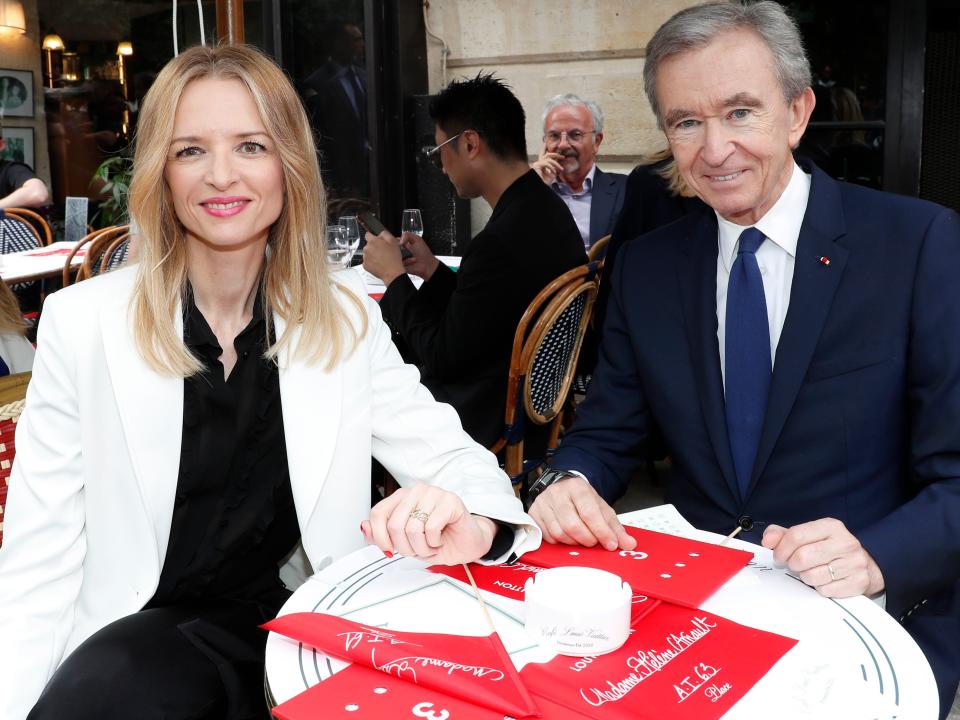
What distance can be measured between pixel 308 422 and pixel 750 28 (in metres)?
1.08

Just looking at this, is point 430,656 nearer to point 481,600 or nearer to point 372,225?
point 481,600

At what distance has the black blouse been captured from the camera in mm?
1671

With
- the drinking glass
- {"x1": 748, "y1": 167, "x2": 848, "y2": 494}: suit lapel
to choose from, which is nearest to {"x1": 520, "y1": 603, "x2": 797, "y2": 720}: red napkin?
{"x1": 748, "y1": 167, "x2": 848, "y2": 494}: suit lapel

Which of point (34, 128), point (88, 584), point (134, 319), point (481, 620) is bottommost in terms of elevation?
point (88, 584)

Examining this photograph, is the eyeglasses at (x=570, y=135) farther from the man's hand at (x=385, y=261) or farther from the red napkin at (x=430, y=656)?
the red napkin at (x=430, y=656)

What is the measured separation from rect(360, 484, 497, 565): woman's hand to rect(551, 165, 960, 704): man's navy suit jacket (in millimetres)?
434

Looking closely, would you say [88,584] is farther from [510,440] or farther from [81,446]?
[510,440]

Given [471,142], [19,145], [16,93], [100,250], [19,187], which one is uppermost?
[16,93]

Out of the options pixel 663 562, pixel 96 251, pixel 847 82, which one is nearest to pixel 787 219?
pixel 663 562

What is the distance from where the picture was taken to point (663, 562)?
1349mm

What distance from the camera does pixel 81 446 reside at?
1.57 metres

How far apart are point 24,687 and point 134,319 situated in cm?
61

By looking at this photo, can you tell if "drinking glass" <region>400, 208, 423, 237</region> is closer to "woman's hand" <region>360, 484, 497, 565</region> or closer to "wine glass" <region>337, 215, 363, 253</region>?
"wine glass" <region>337, 215, 363, 253</region>

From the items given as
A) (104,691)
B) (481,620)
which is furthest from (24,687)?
(481,620)
